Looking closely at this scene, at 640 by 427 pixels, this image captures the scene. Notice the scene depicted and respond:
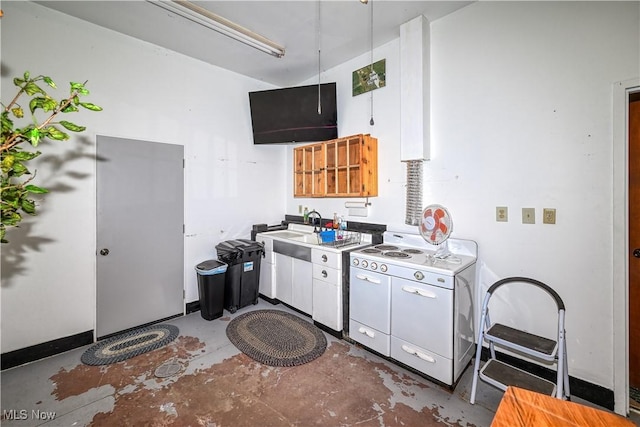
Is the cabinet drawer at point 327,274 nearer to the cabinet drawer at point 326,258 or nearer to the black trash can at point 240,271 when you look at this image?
the cabinet drawer at point 326,258

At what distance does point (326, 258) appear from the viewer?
2.96 m

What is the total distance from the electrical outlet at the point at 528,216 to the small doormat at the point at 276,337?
86.1 inches

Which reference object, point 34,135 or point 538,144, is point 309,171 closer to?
point 538,144

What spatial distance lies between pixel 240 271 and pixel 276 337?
1.04 metres

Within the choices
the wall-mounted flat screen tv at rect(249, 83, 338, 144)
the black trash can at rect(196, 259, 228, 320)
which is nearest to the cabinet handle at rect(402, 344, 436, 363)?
the black trash can at rect(196, 259, 228, 320)

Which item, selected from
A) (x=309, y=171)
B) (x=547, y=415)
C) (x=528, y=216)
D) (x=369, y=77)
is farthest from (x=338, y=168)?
(x=547, y=415)

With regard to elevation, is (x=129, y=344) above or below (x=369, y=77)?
below

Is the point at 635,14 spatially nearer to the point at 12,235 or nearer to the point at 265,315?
the point at 265,315

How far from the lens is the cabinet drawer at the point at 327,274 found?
287 cm

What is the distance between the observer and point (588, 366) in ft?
6.73

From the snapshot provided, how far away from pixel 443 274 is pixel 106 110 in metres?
3.69

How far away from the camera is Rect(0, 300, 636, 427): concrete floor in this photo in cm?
A: 187

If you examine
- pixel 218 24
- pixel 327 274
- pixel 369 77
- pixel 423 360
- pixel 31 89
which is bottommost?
pixel 423 360

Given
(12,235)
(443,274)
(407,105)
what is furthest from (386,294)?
(12,235)
